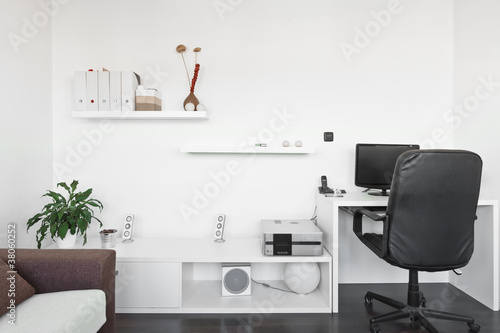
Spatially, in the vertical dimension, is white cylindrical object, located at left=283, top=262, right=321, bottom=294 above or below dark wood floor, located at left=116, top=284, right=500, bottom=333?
above

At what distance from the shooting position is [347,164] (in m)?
2.97

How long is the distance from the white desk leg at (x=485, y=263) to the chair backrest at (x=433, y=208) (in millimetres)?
620

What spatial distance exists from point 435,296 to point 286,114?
6.58 ft

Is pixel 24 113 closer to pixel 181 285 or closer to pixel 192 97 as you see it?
pixel 192 97

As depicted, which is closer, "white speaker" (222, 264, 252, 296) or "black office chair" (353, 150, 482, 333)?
"black office chair" (353, 150, 482, 333)

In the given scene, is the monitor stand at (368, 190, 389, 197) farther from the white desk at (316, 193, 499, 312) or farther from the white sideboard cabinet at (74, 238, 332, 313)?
the white sideboard cabinet at (74, 238, 332, 313)

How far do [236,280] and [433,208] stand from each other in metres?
1.54

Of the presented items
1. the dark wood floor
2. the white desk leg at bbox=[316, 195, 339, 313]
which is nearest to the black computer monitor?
the white desk leg at bbox=[316, 195, 339, 313]

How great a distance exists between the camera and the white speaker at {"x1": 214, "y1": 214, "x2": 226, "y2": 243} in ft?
9.19

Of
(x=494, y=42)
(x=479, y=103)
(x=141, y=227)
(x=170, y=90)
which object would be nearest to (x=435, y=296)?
(x=479, y=103)

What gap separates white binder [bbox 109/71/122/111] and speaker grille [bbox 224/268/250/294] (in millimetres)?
1658

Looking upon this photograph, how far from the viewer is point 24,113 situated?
101 inches

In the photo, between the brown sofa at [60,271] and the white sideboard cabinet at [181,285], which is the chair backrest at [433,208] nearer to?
the white sideboard cabinet at [181,285]

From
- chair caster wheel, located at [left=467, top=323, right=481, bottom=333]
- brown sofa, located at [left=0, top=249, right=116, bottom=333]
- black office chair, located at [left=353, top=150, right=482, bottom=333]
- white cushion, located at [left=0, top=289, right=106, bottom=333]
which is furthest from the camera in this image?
chair caster wheel, located at [left=467, top=323, right=481, bottom=333]
